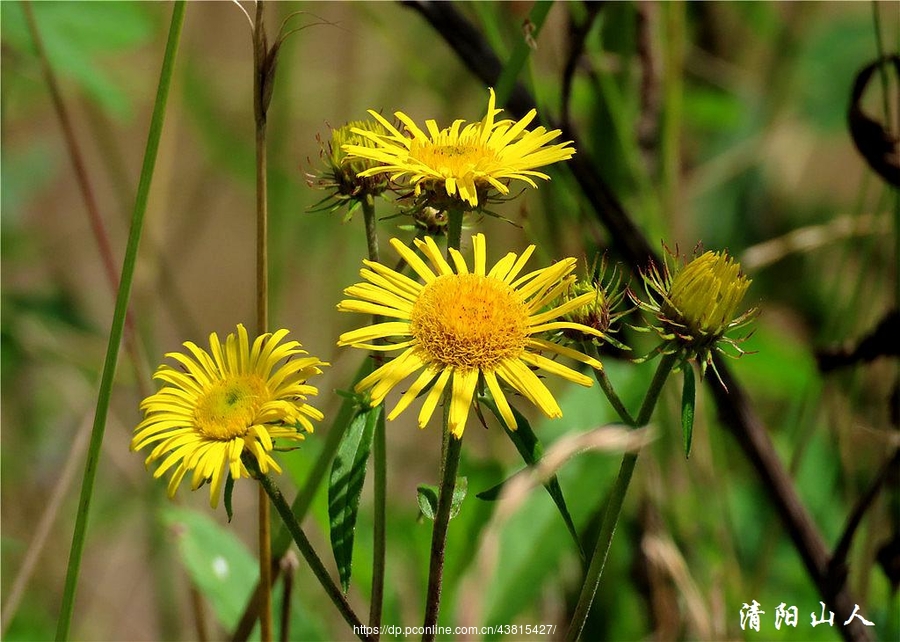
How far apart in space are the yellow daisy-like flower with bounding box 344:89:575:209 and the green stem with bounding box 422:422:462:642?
5.2 inches

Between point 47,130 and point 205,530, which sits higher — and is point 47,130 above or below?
above

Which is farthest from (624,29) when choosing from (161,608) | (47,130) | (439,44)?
(47,130)

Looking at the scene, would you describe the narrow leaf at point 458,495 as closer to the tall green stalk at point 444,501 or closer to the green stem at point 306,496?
the tall green stalk at point 444,501

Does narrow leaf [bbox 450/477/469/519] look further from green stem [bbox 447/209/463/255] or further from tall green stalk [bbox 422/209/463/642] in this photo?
green stem [bbox 447/209/463/255]

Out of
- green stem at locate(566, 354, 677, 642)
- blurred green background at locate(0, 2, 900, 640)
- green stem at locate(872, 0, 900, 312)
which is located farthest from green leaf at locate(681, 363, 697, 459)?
green stem at locate(872, 0, 900, 312)

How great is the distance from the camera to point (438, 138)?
549 millimetres

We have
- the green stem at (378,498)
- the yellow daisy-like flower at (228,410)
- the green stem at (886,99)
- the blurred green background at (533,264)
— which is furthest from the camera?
the blurred green background at (533,264)

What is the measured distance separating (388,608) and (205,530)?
0.23m

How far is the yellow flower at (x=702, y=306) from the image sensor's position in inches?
20.1

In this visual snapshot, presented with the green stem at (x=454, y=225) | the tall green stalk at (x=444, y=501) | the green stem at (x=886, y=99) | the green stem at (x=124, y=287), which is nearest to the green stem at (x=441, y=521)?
the tall green stalk at (x=444, y=501)

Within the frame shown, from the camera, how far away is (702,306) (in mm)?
513

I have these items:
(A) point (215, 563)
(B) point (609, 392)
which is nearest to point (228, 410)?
(B) point (609, 392)

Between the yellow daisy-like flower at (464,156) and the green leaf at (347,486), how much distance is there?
0.15 m

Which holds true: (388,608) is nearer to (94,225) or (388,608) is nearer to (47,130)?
(94,225)
